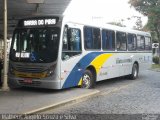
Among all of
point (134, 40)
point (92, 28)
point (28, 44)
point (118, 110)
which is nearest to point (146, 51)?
point (134, 40)

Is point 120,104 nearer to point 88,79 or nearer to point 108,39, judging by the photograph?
point 88,79

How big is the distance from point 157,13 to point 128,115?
27095 millimetres

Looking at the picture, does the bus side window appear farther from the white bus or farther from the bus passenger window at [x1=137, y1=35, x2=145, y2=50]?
the bus passenger window at [x1=137, y1=35, x2=145, y2=50]

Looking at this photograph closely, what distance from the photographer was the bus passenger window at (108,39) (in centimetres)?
1599

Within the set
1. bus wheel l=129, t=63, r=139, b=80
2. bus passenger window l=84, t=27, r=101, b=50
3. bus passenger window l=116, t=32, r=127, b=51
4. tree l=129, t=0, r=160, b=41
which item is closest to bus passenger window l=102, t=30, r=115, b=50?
bus passenger window l=84, t=27, r=101, b=50

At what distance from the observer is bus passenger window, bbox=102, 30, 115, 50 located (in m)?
16.0

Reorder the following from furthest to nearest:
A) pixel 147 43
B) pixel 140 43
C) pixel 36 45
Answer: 1. pixel 147 43
2. pixel 140 43
3. pixel 36 45

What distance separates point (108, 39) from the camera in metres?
16.4

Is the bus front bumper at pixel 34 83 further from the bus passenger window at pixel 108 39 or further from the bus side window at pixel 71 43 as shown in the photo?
the bus passenger window at pixel 108 39

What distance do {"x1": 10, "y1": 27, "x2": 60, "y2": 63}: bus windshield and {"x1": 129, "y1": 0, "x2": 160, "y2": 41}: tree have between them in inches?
940

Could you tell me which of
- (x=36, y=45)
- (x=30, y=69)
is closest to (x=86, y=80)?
(x=30, y=69)

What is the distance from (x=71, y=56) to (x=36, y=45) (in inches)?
52.1

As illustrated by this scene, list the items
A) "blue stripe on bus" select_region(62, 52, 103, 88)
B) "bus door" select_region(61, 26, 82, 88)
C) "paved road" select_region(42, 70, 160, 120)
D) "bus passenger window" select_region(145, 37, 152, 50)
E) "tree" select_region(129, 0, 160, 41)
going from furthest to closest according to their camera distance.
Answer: "tree" select_region(129, 0, 160, 41) → "bus passenger window" select_region(145, 37, 152, 50) → "blue stripe on bus" select_region(62, 52, 103, 88) → "bus door" select_region(61, 26, 82, 88) → "paved road" select_region(42, 70, 160, 120)

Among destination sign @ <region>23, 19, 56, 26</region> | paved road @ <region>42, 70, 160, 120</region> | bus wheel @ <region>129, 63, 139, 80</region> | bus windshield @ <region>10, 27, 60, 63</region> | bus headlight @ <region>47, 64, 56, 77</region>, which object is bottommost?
paved road @ <region>42, 70, 160, 120</region>
